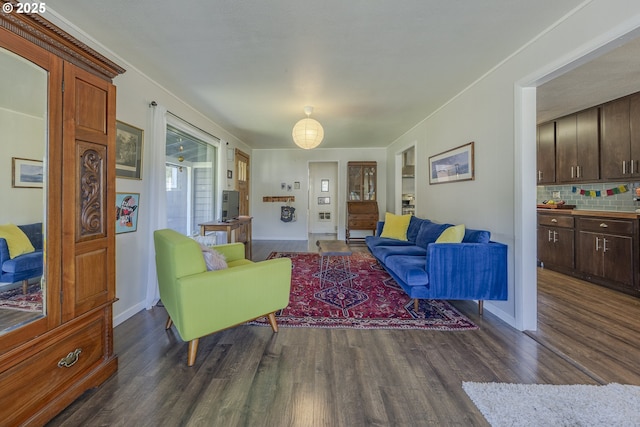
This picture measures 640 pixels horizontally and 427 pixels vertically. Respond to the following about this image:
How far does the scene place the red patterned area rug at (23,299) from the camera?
4.11 feet

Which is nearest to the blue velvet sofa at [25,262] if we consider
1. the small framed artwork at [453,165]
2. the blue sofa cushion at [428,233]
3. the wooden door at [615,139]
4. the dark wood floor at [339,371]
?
the dark wood floor at [339,371]

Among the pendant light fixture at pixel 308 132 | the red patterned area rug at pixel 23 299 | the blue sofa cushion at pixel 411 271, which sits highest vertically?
the pendant light fixture at pixel 308 132

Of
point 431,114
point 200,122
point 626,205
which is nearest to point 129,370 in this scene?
point 200,122

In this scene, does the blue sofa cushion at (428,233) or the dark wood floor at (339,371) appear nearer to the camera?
the dark wood floor at (339,371)

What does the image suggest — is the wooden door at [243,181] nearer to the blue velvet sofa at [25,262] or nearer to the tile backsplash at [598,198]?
the blue velvet sofa at [25,262]

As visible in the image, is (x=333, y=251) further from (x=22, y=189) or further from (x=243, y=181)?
(x=243, y=181)

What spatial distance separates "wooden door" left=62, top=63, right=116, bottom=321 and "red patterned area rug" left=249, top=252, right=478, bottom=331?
1330mm

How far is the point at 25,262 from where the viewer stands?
51.6 inches

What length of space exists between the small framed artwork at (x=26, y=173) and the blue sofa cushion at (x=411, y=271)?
2.72 metres

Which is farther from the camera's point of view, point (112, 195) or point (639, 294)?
point (639, 294)

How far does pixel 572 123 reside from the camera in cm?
400

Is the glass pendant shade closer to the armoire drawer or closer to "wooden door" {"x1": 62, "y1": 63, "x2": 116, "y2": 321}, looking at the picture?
"wooden door" {"x1": 62, "y1": 63, "x2": 116, "y2": 321}

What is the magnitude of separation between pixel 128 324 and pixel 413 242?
12.3ft

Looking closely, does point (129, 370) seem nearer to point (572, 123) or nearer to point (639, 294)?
point (639, 294)
